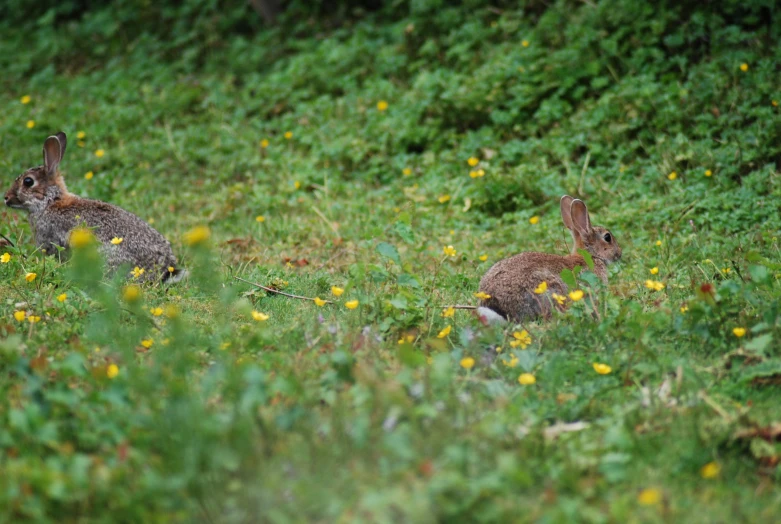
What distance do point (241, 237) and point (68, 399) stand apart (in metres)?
4.29

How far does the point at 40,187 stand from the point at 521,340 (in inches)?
172

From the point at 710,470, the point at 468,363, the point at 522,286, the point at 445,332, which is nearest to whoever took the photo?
the point at 710,470

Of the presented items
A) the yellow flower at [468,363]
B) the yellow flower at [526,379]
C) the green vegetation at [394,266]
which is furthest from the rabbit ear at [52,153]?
the yellow flower at [526,379]

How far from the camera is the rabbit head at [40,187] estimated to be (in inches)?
277

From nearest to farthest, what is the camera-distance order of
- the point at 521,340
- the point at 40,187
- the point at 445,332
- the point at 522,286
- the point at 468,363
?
the point at 468,363, the point at 521,340, the point at 445,332, the point at 522,286, the point at 40,187

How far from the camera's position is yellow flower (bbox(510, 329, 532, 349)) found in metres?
4.57

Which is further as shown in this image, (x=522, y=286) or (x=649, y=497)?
(x=522, y=286)

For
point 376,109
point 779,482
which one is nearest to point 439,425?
point 779,482

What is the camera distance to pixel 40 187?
7074 millimetres

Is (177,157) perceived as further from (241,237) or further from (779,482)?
(779,482)

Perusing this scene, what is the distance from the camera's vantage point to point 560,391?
412 cm

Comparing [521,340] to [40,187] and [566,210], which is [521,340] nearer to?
[566,210]

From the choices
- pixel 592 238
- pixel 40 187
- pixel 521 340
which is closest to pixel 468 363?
pixel 521 340

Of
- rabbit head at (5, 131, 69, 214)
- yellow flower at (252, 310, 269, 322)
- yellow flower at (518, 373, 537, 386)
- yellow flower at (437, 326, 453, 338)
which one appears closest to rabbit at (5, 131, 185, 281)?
rabbit head at (5, 131, 69, 214)
